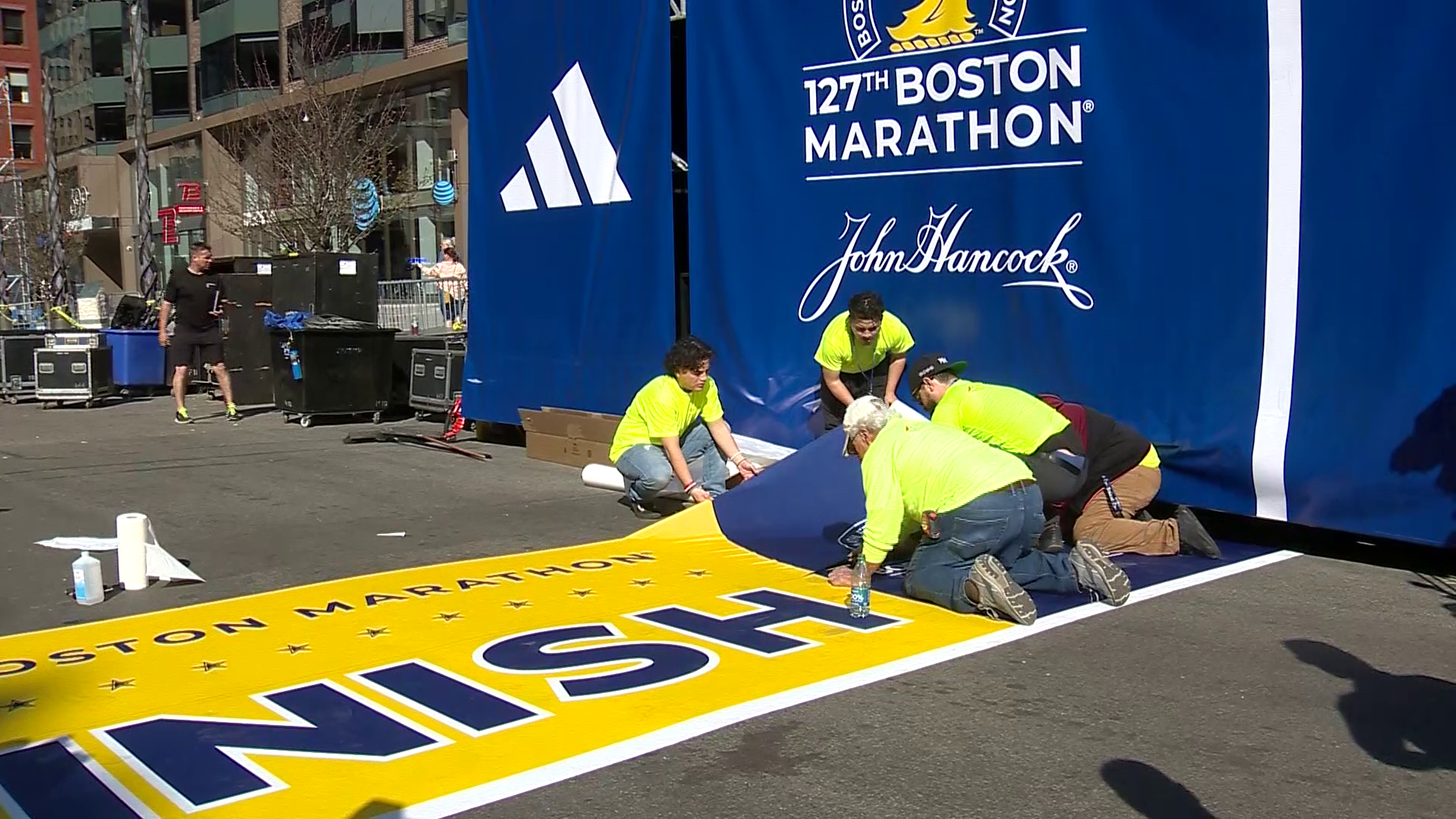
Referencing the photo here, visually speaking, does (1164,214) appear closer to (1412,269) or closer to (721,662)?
(1412,269)

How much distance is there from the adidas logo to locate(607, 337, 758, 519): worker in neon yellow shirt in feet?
8.28

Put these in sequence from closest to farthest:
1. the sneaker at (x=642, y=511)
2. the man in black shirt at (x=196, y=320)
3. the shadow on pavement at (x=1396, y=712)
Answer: the shadow on pavement at (x=1396, y=712), the sneaker at (x=642, y=511), the man in black shirt at (x=196, y=320)

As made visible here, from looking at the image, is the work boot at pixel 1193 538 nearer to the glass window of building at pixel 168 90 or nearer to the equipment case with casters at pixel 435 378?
the equipment case with casters at pixel 435 378

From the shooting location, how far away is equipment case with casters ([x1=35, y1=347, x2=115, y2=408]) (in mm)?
16906

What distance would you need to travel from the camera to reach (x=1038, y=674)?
5.01 meters

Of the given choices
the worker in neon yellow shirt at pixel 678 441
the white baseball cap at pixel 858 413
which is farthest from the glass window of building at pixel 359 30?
the white baseball cap at pixel 858 413

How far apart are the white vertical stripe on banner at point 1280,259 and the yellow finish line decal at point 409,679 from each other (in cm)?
227

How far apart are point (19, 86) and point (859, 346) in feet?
239

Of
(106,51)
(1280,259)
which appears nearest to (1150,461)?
(1280,259)

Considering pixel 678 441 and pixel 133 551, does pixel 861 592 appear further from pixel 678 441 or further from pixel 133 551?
pixel 133 551

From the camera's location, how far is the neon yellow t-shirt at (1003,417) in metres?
6.67

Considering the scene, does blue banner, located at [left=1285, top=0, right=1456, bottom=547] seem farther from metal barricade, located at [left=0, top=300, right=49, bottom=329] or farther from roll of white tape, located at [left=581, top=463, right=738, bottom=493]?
metal barricade, located at [left=0, top=300, right=49, bottom=329]

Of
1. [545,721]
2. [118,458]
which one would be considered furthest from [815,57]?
[118,458]

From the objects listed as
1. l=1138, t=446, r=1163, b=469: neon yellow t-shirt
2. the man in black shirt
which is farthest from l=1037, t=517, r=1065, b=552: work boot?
the man in black shirt
